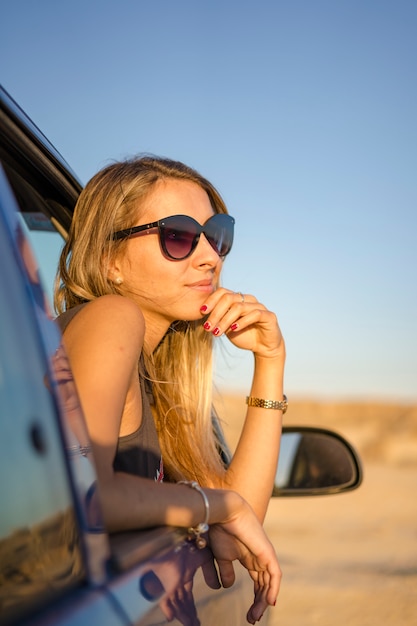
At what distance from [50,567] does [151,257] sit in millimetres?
1969

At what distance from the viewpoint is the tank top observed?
2.36 m

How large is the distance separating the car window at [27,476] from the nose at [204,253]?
185 centimetres

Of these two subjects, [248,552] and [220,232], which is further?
[220,232]

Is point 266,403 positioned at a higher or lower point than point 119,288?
lower

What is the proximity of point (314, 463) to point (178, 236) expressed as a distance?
1.00 metres

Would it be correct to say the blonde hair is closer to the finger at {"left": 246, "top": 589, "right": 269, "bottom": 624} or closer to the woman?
the woman

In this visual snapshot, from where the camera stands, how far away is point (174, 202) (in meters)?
3.21

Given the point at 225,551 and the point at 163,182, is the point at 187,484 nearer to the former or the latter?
the point at 225,551

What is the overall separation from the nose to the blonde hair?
9.0 inches

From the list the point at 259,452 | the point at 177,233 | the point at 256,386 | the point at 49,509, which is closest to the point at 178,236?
the point at 177,233

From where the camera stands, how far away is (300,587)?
888cm

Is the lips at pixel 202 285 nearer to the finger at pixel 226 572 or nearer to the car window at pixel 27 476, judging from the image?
the finger at pixel 226 572

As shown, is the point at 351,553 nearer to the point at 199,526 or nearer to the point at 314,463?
the point at 314,463

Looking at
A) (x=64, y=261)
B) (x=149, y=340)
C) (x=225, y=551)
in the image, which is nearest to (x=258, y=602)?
(x=225, y=551)
